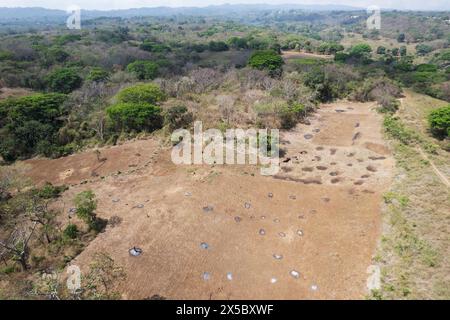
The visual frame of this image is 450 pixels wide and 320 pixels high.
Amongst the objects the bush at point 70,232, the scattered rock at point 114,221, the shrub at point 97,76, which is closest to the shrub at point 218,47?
the shrub at point 97,76

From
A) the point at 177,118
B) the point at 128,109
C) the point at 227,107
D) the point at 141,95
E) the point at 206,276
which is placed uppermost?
the point at 141,95

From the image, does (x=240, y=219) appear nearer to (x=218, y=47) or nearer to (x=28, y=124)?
(x=28, y=124)

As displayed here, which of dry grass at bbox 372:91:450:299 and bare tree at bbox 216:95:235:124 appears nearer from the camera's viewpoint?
dry grass at bbox 372:91:450:299

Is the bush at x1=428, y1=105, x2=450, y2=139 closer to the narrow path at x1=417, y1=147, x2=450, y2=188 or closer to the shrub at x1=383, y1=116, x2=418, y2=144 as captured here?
the shrub at x1=383, y1=116, x2=418, y2=144

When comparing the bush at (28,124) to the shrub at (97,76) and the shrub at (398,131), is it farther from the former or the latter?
the shrub at (398,131)

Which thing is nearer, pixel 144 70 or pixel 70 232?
pixel 70 232

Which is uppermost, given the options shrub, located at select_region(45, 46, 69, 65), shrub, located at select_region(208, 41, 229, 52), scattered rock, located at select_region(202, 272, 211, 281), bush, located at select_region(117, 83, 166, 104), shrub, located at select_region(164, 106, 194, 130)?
shrub, located at select_region(208, 41, 229, 52)

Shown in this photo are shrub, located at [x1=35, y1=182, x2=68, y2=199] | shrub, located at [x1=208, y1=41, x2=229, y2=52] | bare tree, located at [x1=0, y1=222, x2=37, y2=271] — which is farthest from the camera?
shrub, located at [x1=208, y1=41, x2=229, y2=52]

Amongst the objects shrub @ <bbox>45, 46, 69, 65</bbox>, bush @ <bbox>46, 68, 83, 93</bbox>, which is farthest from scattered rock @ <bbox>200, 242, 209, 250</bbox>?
shrub @ <bbox>45, 46, 69, 65</bbox>

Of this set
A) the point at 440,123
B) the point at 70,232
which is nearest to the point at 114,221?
the point at 70,232
